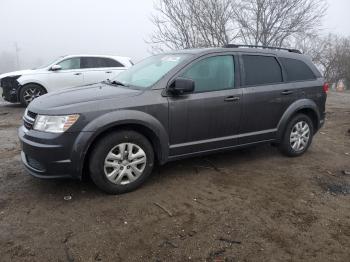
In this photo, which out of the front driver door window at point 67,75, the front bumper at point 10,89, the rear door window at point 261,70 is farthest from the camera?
the front driver door window at point 67,75

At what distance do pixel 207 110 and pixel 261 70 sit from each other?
1.20 meters

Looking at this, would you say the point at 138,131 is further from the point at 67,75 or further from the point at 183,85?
the point at 67,75

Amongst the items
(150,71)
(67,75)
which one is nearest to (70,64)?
(67,75)

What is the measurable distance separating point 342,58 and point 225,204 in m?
42.5

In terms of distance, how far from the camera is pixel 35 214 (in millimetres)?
3643

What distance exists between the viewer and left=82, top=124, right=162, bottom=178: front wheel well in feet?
13.0

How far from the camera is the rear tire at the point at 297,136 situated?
18.0ft

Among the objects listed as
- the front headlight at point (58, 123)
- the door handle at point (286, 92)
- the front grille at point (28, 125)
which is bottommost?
the front grille at point (28, 125)

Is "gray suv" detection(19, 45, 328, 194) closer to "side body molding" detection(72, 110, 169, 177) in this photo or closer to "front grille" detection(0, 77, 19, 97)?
"side body molding" detection(72, 110, 169, 177)

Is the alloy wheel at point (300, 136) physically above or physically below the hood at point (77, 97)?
below

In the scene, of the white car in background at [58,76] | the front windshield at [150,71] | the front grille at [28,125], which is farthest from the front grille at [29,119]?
the white car in background at [58,76]

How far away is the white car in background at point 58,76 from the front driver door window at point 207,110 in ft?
20.7

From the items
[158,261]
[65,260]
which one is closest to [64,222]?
[65,260]

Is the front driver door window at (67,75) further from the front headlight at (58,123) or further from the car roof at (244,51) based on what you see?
the front headlight at (58,123)
